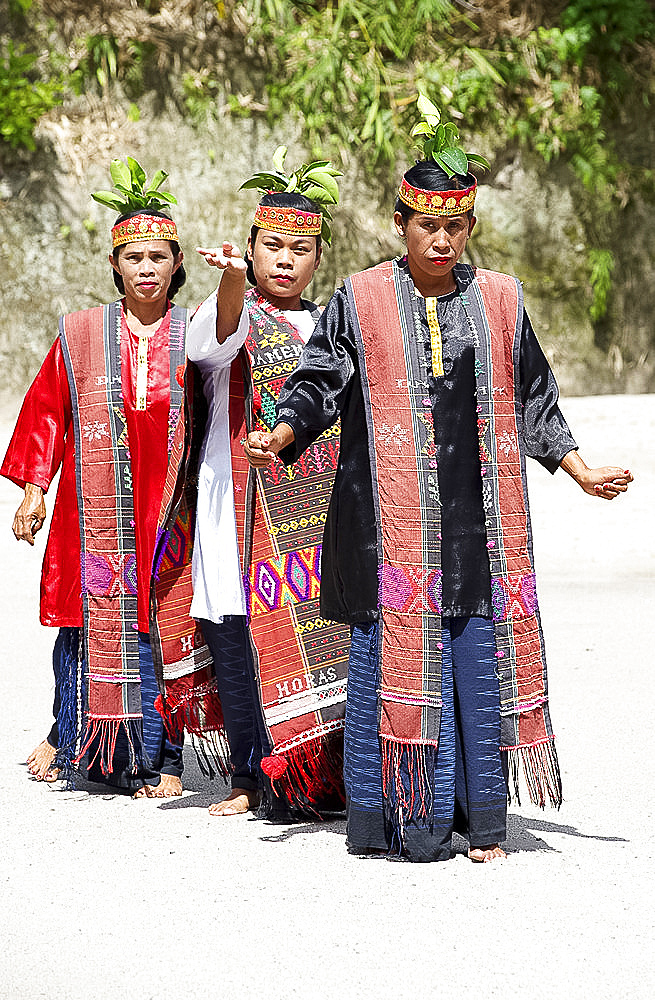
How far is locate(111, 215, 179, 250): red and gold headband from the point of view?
482 centimetres

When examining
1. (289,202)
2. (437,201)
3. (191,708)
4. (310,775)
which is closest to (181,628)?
(191,708)

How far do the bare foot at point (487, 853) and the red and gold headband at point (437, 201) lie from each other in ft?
5.66

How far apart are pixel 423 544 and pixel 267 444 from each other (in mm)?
519

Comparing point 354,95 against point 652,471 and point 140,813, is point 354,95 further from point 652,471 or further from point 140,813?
point 140,813

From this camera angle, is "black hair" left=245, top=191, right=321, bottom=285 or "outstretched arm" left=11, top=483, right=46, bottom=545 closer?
"black hair" left=245, top=191, right=321, bottom=285

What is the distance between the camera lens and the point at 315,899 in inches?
143

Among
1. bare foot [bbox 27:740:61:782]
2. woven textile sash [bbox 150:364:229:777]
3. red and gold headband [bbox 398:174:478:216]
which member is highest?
red and gold headband [bbox 398:174:478:216]

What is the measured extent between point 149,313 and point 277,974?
247 centimetres

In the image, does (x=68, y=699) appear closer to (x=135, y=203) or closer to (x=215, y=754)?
(x=215, y=754)

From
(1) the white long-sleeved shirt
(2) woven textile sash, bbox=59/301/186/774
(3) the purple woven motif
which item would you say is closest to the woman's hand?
(1) the white long-sleeved shirt

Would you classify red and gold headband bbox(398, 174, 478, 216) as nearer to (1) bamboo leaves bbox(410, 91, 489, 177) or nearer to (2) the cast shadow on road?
(1) bamboo leaves bbox(410, 91, 489, 177)

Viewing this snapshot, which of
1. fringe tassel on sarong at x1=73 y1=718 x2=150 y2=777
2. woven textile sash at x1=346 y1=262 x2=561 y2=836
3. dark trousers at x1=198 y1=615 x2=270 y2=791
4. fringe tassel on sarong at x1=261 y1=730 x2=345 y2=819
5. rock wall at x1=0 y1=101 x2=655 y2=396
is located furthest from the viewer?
rock wall at x1=0 y1=101 x2=655 y2=396

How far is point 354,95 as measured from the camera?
13930 millimetres

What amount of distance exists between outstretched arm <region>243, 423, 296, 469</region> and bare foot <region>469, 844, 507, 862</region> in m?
1.20
